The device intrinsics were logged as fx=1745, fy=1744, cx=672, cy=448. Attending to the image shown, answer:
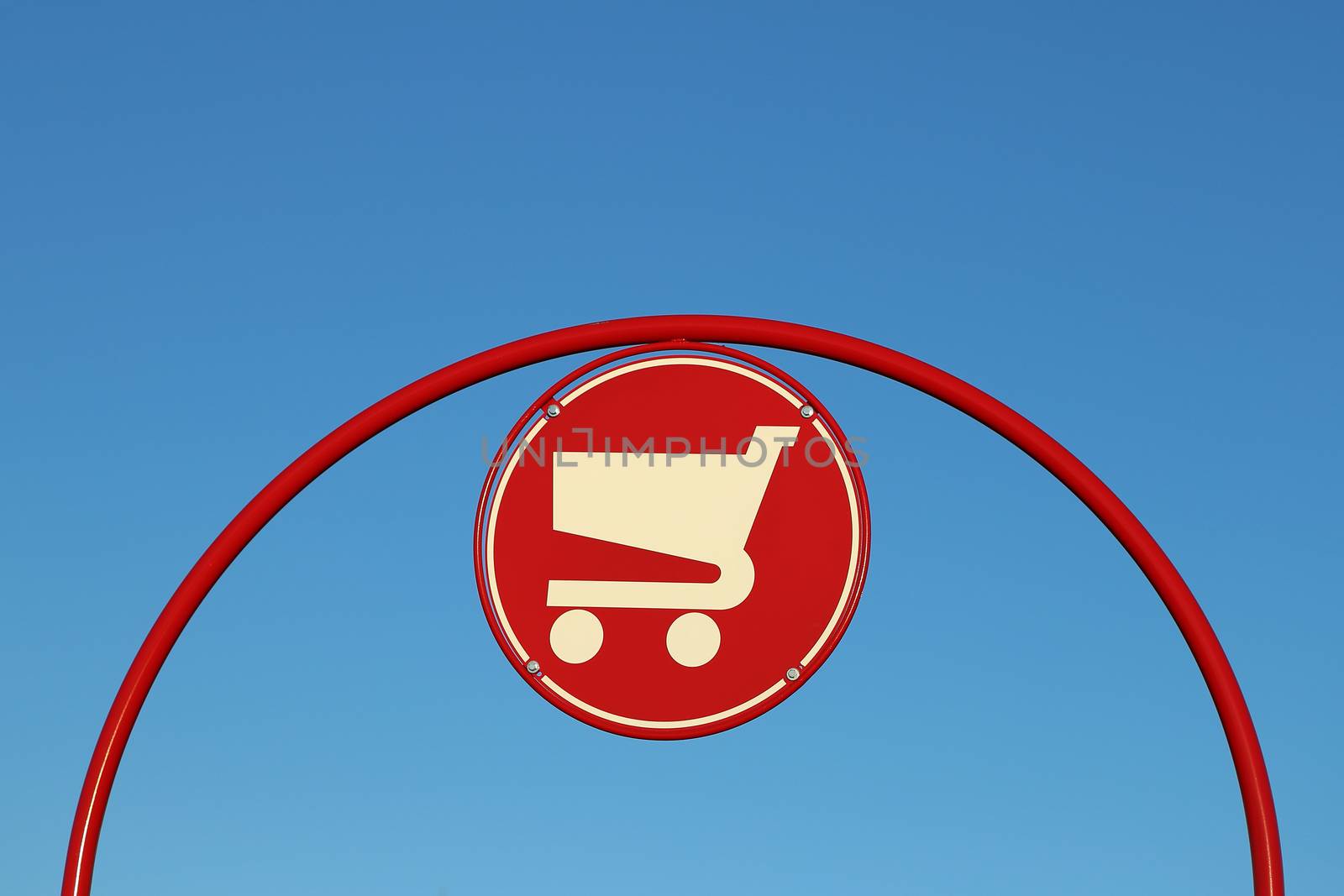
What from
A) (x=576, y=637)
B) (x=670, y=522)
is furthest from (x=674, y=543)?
(x=576, y=637)

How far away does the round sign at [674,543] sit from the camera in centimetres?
774

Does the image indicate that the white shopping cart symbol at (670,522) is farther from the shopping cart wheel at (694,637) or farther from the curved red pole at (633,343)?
the curved red pole at (633,343)

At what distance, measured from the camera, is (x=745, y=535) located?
7.87 metres

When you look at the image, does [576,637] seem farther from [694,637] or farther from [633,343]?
[633,343]

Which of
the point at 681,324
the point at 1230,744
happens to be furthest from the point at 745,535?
the point at 1230,744

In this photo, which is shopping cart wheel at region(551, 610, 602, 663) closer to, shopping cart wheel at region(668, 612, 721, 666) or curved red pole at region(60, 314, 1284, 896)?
shopping cart wheel at region(668, 612, 721, 666)

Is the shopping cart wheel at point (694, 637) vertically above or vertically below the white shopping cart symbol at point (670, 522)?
below

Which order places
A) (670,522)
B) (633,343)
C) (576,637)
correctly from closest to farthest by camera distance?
(576,637) < (670,522) < (633,343)

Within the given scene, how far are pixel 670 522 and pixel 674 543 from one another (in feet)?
0.35

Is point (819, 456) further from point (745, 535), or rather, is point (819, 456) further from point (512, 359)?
point (512, 359)

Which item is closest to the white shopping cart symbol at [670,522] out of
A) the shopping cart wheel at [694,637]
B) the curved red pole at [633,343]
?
the shopping cart wheel at [694,637]

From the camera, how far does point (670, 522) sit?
7.95 meters

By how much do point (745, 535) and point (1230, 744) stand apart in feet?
7.72

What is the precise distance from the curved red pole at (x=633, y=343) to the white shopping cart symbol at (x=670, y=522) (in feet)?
1.92
